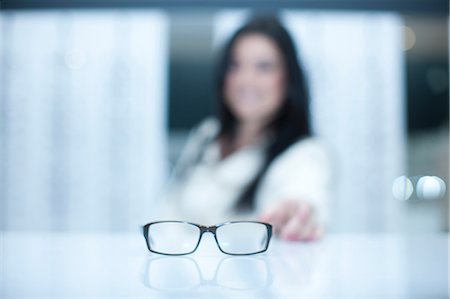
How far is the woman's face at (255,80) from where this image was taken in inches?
55.7

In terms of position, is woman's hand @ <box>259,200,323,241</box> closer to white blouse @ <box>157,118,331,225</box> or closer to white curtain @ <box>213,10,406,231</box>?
white blouse @ <box>157,118,331,225</box>

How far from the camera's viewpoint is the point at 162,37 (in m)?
2.07

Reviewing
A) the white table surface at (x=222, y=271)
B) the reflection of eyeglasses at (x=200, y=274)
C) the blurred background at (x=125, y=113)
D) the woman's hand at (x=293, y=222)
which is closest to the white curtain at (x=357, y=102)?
the blurred background at (x=125, y=113)

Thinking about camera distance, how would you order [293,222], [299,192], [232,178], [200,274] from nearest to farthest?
[200,274] < [293,222] < [299,192] < [232,178]

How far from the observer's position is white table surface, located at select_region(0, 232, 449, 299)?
25cm

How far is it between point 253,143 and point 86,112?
1.11 metres

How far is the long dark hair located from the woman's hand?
21.9 inches

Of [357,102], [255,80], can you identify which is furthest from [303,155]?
[357,102]

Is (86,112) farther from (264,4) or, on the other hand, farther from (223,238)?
(223,238)

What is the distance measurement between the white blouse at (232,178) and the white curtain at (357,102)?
2.69ft

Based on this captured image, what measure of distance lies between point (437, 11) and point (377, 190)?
3.29 ft

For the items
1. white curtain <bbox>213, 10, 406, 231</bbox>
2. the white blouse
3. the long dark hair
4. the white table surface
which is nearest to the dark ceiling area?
the long dark hair

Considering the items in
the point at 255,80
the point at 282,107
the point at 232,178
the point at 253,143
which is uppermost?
the point at 255,80

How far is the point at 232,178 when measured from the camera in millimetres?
1220
